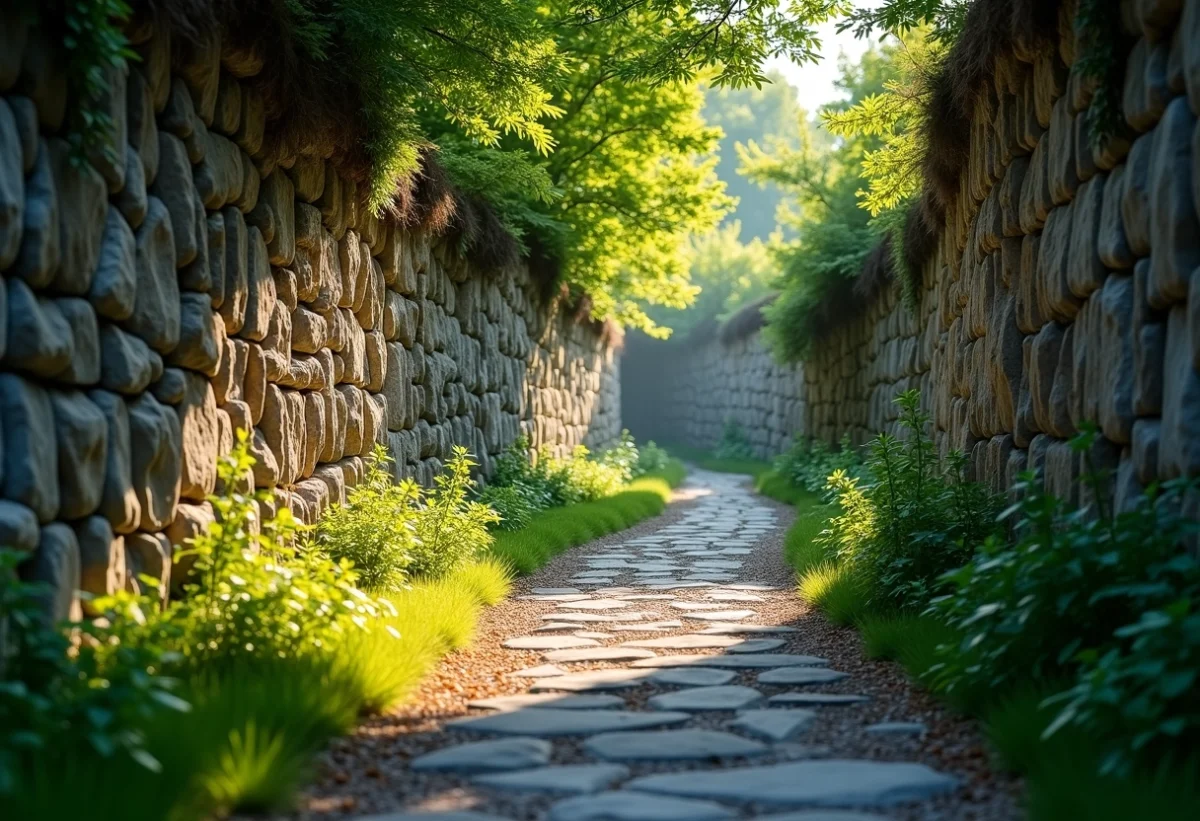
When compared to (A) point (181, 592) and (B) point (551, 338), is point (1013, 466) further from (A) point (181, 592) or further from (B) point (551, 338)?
(B) point (551, 338)

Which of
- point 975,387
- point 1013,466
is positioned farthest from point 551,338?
point 1013,466

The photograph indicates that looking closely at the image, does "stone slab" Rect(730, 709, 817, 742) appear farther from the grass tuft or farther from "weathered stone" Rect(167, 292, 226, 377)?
"weathered stone" Rect(167, 292, 226, 377)

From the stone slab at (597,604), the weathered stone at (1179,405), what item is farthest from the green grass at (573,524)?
the weathered stone at (1179,405)

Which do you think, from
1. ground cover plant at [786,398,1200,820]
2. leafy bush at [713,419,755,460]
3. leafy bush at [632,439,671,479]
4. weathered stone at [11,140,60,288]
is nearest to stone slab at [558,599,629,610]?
ground cover plant at [786,398,1200,820]

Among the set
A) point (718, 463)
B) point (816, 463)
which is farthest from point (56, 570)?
point (718, 463)

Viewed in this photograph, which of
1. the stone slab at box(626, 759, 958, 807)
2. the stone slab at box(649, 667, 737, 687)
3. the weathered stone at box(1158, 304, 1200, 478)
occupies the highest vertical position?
the weathered stone at box(1158, 304, 1200, 478)

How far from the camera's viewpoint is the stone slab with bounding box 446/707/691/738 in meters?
3.21

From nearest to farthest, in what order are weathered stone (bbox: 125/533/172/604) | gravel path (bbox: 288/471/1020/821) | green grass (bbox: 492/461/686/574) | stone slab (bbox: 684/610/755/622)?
gravel path (bbox: 288/471/1020/821) → weathered stone (bbox: 125/533/172/604) → stone slab (bbox: 684/610/755/622) → green grass (bbox: 492/461/686/574)

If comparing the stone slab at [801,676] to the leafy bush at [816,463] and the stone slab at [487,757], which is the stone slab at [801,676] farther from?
the leafy bush at [816,463]

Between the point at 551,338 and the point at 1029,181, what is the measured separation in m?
7.76

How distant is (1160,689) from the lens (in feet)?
7.70

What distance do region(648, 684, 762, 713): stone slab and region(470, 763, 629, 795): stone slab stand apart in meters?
0.70

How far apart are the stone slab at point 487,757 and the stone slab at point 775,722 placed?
58cm

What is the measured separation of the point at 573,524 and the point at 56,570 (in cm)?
571
